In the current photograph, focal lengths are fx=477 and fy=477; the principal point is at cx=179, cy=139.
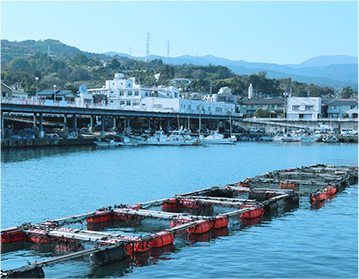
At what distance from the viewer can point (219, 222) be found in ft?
73.6

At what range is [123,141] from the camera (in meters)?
91.2

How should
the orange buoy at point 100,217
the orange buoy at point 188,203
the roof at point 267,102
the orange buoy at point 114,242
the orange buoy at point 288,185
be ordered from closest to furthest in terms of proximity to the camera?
the orange buoy at point 114,242 < the orange buoy at point 100,217 < the orange buoy at point 188,203 < the orange buoy at point 288,185 < the roof at point 267,102

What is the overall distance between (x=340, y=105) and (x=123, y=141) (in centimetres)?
8495

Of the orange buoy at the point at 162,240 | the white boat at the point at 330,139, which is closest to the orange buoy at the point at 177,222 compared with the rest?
the orange buoy at the point at 162,240

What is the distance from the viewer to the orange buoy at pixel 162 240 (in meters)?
19.0

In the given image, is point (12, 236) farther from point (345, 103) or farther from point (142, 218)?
point (345, 103)

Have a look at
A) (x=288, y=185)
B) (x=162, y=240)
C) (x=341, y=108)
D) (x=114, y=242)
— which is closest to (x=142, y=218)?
(x=162, y=240)

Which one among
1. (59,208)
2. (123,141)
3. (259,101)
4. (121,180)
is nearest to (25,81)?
(259,101)

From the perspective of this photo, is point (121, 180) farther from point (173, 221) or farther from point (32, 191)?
point (173, 221)

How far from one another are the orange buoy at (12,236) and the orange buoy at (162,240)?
565 centimetres

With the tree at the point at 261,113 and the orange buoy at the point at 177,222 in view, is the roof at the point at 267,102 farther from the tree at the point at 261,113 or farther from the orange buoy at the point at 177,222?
the orange buoy at the point at 177,222

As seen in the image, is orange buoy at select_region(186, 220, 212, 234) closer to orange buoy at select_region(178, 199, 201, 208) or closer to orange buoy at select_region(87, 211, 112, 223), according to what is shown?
orange buoy at select_region(87, 211, 112, 223)

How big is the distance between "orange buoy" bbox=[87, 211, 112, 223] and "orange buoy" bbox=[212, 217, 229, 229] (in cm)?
555

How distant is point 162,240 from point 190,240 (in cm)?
184
